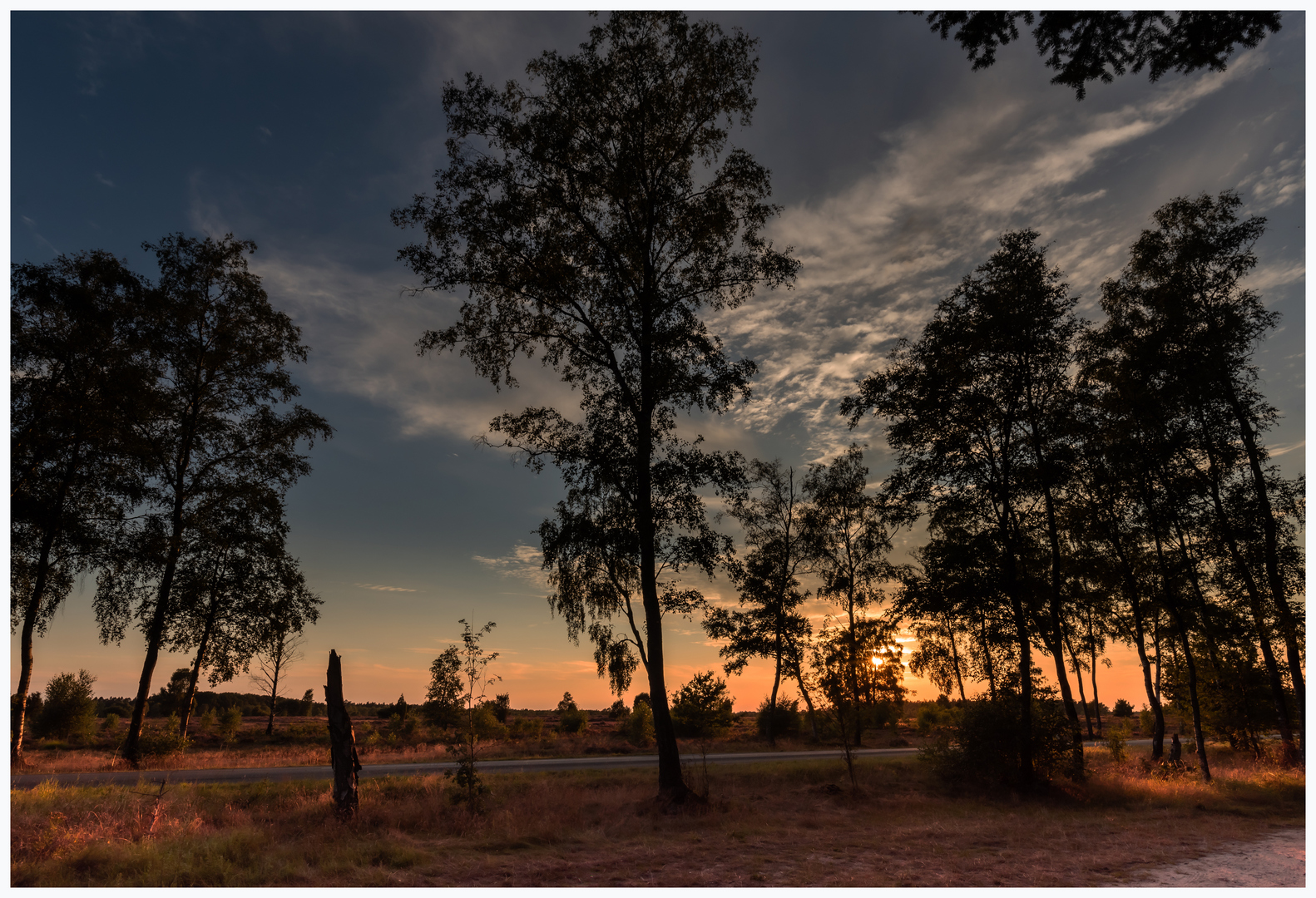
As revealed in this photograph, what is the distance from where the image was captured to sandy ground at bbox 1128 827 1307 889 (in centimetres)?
797

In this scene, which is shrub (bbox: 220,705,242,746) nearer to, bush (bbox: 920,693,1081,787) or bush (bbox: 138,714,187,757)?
bush (bbox: 138,714,187,757)

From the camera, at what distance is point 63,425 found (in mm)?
16266

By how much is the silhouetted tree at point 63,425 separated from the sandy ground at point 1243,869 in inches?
932

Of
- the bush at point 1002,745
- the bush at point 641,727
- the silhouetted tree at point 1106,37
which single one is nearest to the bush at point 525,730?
the bush at point 641,727

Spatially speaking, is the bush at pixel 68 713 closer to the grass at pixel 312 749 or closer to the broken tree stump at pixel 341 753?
the grass at pixel 312 749

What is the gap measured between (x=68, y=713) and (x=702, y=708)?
36873 mm

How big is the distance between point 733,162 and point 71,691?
47.5 m

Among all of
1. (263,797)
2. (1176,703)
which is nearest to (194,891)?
(263,797)

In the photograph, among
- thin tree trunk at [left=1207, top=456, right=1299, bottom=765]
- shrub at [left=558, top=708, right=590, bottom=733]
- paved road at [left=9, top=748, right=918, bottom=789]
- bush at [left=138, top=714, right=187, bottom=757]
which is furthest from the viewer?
shrub at [left=558, top=708, right=590, bottom=733]

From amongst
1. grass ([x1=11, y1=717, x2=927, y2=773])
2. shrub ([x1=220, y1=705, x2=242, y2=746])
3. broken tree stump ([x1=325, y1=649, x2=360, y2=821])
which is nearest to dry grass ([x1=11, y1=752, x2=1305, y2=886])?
broken tree stump ([x1=325, y1=649, x2=360, y2=821])

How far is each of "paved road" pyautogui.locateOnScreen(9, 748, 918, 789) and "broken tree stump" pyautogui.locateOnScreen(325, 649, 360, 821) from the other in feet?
8.54

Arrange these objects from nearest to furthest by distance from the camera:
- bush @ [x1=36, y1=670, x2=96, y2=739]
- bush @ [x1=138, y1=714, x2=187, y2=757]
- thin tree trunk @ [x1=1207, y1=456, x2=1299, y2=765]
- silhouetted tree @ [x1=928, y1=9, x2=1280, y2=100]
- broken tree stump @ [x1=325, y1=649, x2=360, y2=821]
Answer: silhouetted tree @ [x1=928, y1=9, x2=1280, y2=100], broken tree stump @ [x1=325, y1=649, x2=360, y2=821], thin tree trunk @ [x1=1207, y1=456, x2=1299, y2=765], bush @ [x1=138, y1=714, x2=187, y2=757], bush @ [x1=36, y1=670, x2=96, y2=739]

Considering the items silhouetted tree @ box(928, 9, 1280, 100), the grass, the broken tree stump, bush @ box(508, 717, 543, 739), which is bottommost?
bush @ box(508, 717, 543, 739)

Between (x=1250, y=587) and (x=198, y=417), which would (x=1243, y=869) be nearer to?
(x=1250, y=587)
